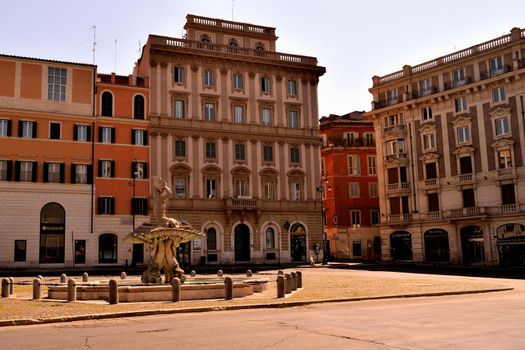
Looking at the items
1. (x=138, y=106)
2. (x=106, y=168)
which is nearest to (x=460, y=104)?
(x=138, y=106)

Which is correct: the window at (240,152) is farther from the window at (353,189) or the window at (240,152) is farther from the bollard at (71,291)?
the bollard at (71,291)

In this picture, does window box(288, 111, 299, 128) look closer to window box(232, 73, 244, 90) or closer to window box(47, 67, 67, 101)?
window box(232, 73, 244, 90)

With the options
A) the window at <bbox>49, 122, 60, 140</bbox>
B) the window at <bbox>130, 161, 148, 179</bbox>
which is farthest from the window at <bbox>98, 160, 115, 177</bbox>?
the window at <bbox>49, 122, 60, 140</bbox>

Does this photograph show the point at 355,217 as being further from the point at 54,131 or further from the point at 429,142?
the point at 54,131

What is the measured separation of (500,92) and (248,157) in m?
24.3

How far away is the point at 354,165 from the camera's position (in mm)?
73562

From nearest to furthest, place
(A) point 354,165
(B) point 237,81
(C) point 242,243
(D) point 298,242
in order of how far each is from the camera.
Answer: (C) point 242,243 < (B) point 237,81 < (D) point 298,242 < (A) point 354,165

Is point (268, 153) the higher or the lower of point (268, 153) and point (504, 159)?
the higher

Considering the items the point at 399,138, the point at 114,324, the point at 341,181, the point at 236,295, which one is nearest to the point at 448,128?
the point at 399,138

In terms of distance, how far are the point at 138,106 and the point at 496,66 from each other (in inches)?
1310

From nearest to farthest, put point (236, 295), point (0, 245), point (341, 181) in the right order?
point (236, 295) < point (0, 245) < point (341, 181)

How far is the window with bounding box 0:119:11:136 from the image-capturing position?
164 ft

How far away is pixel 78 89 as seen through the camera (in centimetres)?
5372

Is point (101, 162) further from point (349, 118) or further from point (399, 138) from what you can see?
point (349, 118)
